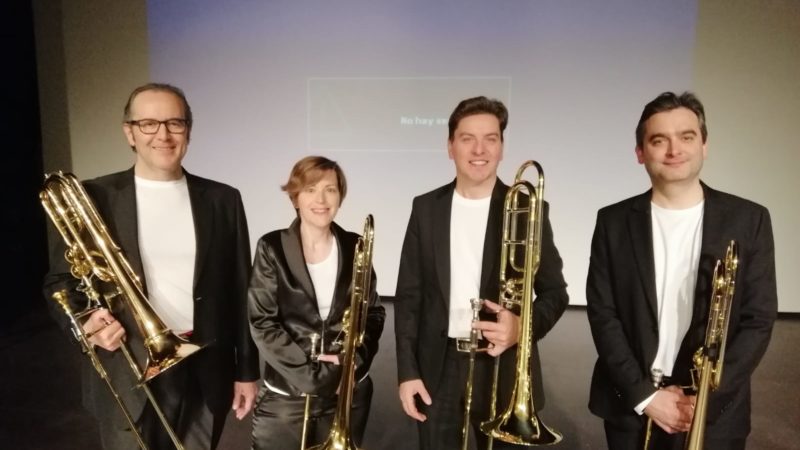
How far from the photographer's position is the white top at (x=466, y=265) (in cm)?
214

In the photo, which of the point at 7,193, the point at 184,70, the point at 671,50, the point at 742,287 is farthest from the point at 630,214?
the point at 7,193

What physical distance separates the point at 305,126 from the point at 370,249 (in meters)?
4.23

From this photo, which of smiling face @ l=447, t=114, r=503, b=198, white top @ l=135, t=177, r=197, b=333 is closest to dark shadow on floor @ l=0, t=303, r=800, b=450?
white top @ l=135, t=177, r=197, b=333

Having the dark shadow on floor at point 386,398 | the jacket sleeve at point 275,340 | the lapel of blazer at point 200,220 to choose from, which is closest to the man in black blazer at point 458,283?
the jacket sleeve at point 275,340

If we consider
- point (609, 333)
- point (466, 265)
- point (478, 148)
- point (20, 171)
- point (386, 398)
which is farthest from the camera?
point (20, 171)

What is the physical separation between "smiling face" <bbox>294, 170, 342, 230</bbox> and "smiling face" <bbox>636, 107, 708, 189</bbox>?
4.02 ft

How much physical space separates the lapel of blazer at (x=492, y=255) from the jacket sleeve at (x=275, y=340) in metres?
0.70

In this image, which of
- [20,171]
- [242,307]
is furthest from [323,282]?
[20,171]

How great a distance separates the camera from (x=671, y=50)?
543cm

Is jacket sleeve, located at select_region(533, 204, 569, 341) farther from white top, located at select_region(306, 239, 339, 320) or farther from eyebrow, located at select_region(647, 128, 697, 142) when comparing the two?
white top, located at select_region(306, 239, 339, 320)

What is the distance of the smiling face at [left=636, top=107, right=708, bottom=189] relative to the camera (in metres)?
1.79

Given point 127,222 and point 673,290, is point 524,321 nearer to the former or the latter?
point 673,290

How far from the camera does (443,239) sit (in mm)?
2148

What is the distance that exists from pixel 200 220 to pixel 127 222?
265mm
